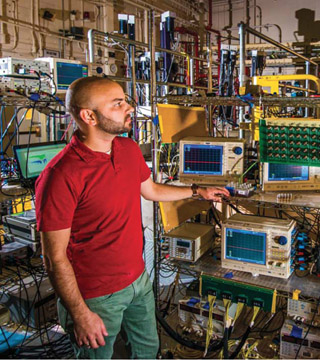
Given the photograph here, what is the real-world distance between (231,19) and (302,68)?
7.09ft

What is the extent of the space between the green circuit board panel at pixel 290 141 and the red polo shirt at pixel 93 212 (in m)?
1.00

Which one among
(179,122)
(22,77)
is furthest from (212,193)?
(22,77)

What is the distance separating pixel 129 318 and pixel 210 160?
3.86ft

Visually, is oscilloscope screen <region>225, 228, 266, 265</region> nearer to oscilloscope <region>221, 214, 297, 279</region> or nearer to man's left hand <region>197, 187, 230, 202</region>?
oscilloscope <region>221, 214, 297, 279</region>

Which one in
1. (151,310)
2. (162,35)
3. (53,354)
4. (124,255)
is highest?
(162,35)

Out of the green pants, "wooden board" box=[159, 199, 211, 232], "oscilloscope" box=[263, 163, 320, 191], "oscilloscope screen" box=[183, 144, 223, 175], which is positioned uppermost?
"oscilloscope screen" box=[183, 144, 223, 175]

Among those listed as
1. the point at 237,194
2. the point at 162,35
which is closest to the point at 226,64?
the point at 162,35

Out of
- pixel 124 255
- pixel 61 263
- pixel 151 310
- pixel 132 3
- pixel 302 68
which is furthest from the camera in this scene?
pixel 302 68

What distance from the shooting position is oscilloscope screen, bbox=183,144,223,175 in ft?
8.21

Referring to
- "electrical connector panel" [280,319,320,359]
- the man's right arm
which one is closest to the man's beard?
the man's right arm

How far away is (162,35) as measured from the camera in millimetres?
4996

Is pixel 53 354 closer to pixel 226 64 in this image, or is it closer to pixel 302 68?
pixel 226 64

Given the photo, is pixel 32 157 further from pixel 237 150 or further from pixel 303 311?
pixel 303 311

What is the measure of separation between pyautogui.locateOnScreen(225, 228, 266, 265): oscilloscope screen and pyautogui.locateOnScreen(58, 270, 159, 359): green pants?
2.53ft
